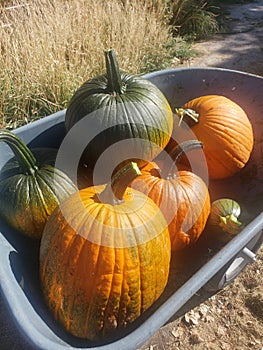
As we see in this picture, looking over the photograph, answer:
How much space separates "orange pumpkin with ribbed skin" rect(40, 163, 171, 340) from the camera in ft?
3.72

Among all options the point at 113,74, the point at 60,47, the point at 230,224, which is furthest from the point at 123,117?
the point at 60,47

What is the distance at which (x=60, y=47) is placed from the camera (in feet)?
11.8

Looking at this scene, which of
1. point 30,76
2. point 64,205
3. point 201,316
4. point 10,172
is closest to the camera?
point 64,205

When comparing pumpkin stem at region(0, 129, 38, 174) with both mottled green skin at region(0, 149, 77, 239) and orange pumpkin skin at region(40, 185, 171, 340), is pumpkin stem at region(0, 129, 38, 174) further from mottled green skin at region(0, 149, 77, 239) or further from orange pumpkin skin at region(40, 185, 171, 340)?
orange pumpkin skin at region(40, 185, 171, 340)

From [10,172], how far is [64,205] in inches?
13.7

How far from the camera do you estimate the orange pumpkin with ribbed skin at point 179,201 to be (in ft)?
4.80

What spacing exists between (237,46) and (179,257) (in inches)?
174

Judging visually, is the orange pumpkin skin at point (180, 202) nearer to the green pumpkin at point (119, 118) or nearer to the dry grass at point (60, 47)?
the green pumpkin at point (119, 118)

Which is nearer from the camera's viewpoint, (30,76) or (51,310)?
(51,310)

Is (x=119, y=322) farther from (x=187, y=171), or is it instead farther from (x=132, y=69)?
(x=132, y=69)

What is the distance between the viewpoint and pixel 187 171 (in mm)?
1658

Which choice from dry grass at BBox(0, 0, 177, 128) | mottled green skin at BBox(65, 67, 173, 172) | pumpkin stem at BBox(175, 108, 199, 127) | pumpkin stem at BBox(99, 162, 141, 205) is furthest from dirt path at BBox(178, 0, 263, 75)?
pumpkin stem at BBox(99, 162, 141, 205)

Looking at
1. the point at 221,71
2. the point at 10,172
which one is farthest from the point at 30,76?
the point at 10,172

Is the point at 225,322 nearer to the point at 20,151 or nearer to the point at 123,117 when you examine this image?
the point at 123,117
